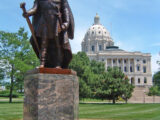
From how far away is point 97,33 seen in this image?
427 feet

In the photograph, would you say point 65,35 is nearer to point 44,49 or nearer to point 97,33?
point 44,49

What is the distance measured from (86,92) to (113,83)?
450 cm

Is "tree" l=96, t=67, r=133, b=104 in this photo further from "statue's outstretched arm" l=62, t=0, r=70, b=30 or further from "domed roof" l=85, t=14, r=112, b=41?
"domed roof" l=85, t=14, r=112, b=41

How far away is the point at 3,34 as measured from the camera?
117 feet

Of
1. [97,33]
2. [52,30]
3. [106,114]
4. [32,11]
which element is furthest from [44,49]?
[97,33]

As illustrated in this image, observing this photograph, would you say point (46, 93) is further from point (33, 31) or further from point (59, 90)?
point (33, 31)

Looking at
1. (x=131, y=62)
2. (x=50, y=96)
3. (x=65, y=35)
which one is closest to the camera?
(x=50, y=96)

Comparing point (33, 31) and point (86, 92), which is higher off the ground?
point (33, 31)

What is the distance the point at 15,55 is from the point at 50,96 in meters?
31.5

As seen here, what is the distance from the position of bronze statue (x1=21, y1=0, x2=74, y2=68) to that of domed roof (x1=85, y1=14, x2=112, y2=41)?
122 meters

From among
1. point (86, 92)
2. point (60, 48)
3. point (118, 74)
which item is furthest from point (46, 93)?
point (118, 74)

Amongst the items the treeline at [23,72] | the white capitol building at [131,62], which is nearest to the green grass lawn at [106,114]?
the treeline at [23,72]

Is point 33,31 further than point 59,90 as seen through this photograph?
Answer: Yes

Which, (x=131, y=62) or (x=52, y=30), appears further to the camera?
(x=131, y=62)
